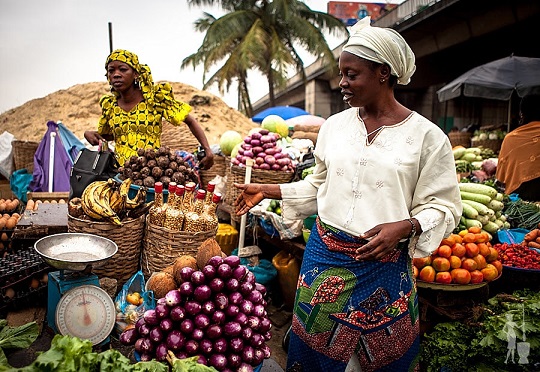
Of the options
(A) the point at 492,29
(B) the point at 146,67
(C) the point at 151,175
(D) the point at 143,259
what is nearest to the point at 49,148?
(B) the point at 146,67

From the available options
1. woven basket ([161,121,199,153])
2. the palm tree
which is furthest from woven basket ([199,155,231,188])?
the palm tree

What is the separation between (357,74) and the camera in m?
1.72

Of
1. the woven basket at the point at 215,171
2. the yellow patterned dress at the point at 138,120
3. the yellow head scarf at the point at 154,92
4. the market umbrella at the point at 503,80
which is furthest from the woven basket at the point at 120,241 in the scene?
the market umbrella at the point at 503,80

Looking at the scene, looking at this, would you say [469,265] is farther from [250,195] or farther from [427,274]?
[250,195]

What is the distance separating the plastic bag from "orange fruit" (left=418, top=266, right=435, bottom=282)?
1.64m

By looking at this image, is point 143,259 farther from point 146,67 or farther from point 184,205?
point 146,67

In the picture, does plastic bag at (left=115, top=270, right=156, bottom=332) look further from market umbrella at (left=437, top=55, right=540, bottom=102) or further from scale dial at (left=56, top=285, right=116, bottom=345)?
market umbrella at (left=437, top=55, right=540, bottom=102)

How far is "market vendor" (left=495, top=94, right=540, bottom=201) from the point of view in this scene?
6270 millimetres

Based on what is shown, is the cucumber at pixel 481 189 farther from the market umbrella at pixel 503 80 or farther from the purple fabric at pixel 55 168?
the purple fabric at pixel 55 168

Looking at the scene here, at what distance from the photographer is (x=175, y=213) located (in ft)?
8.81

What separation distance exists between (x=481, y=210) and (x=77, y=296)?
322cm

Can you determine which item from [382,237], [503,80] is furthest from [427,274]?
[503,80]

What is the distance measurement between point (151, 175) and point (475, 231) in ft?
7.98

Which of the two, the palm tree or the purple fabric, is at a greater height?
the palm tree
